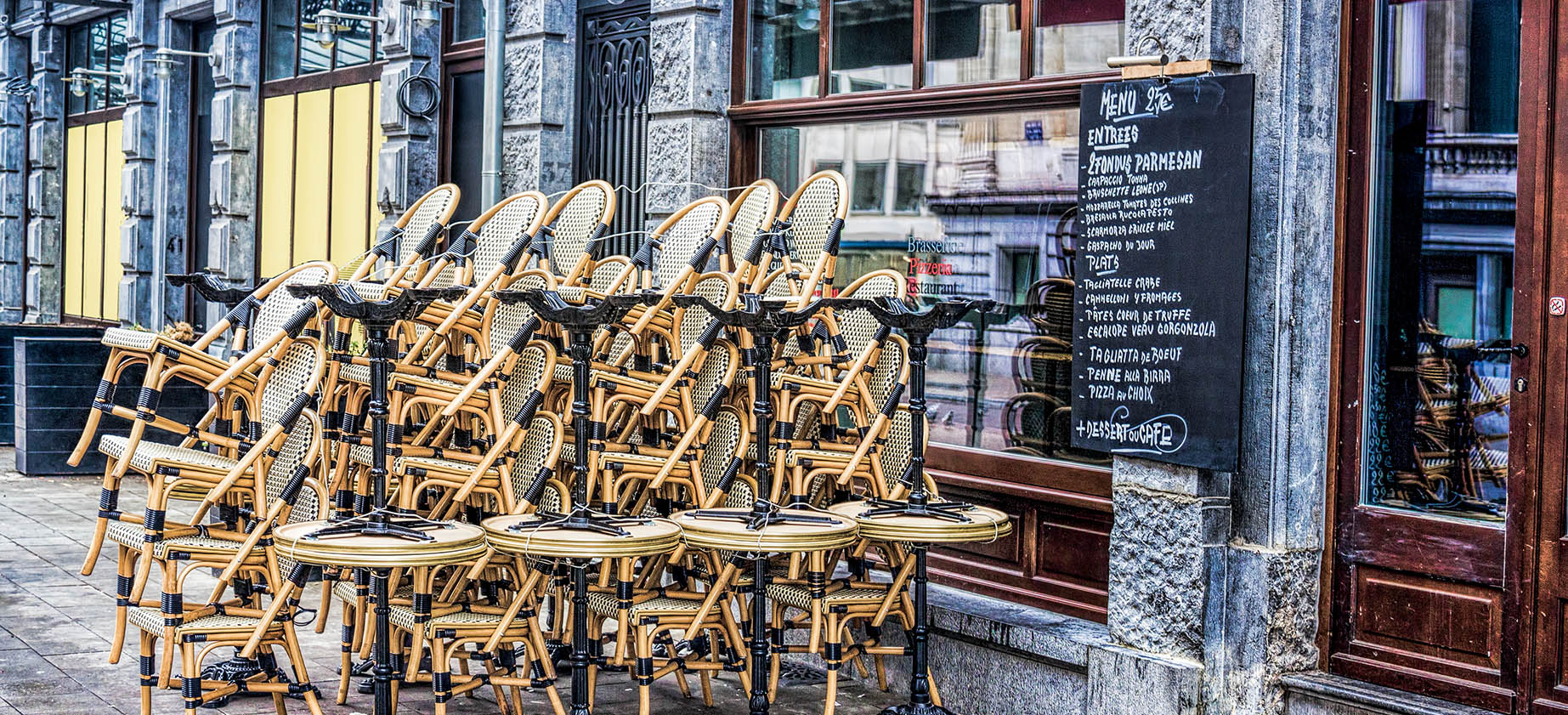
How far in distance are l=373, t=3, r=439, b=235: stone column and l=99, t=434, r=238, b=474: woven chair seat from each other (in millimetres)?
4795

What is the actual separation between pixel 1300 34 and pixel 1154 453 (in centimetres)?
157

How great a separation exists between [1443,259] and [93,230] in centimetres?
1539

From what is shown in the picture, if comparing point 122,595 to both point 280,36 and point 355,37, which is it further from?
point 280,36

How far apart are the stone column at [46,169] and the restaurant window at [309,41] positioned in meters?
6.07

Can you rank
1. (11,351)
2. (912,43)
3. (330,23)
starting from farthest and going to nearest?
1. (11,351)
2. (330,23)
3. (912,43)

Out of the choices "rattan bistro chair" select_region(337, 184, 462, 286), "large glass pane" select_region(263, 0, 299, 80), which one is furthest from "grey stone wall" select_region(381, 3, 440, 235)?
"rattan bistro chair" select_region(337, 184, 462, 286)

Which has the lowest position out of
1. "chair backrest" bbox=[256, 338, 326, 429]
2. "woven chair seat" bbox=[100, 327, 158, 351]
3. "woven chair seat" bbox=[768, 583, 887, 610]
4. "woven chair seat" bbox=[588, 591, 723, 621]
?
"woven chair seat" bbox=[588, 591, 723, 621]

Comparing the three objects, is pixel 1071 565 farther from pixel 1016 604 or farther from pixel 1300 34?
pixel 1300 34

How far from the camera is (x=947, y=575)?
7172mm

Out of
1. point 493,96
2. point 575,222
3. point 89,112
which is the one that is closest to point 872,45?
point 575,222

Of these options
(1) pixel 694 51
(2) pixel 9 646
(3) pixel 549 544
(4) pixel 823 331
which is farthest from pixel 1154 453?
(2) pixel 9 646

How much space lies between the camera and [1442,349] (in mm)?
5445

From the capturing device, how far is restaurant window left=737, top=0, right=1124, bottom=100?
6.65 meters

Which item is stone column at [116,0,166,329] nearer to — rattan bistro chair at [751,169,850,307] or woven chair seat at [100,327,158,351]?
woven chair seat at [100,327,158,351]
